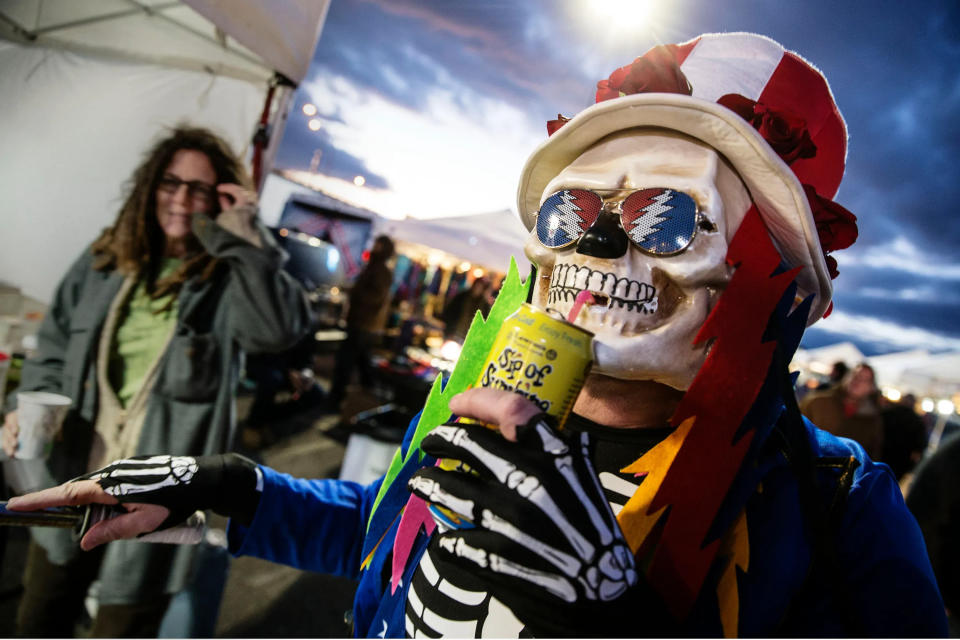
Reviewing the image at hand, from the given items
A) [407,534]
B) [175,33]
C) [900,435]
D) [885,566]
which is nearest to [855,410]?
[900,435]

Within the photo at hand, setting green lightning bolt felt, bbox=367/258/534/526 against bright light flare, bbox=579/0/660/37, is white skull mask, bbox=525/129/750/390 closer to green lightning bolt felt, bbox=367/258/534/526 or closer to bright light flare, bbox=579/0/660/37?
green lightning bolt felt, bbox=367/258/534/526

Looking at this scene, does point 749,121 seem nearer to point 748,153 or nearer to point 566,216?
point 748,153

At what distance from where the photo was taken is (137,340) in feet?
6.81

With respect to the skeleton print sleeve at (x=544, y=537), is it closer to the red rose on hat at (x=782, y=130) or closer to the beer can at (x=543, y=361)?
the beer can at (x=543, y=361)

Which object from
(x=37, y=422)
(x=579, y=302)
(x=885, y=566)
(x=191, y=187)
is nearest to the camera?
(x=885, y=566)

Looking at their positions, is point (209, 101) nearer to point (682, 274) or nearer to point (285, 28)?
point (285, 28)

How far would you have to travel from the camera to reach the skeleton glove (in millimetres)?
960

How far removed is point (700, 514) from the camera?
2.60 ft

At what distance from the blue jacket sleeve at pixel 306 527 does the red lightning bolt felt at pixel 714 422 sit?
0.82m

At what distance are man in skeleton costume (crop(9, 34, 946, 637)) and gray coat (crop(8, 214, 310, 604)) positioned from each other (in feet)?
3.43

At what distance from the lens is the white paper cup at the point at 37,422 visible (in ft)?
5.21

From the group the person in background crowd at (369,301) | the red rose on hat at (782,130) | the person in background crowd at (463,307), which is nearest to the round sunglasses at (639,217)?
the red rose on hat at (782,130)

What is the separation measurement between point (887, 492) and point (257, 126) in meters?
3.37

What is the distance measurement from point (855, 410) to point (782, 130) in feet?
14.7
